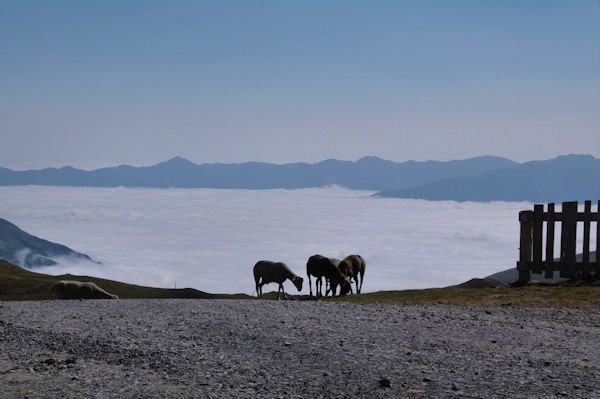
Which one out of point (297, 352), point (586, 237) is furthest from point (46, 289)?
point (297, 352)

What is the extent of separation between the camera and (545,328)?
16562mm

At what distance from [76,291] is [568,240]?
924 inches

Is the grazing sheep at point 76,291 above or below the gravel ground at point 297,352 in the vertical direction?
below

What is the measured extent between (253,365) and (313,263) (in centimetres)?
1891

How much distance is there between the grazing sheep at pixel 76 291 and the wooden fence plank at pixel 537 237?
20.1m

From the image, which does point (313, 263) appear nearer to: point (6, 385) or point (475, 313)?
point (475, 313)

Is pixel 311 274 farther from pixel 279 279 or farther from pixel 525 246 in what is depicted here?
pixel 525 246

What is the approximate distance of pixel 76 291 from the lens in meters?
30.9

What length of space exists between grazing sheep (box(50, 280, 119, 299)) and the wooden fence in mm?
19720

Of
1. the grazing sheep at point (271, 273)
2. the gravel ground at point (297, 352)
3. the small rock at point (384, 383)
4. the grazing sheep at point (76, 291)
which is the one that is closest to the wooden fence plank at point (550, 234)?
the gravel ground at point (297, 352)

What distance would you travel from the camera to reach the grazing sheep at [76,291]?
30.7 meters

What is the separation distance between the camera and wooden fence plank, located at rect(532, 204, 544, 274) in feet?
88.9

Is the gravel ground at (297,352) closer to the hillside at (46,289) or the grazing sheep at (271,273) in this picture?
the grazing sheep at (271,273)

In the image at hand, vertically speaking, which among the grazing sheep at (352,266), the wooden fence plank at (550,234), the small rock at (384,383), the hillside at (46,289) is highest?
the wooden fence plank at (550,234)
